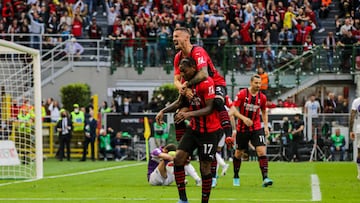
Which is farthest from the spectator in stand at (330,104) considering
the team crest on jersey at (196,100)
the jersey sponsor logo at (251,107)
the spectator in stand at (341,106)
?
the team crest on jersey at (196,100)

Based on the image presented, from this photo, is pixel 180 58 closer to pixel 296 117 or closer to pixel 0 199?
pixel 0 199

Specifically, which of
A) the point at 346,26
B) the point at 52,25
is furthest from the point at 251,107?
the point at 52,25

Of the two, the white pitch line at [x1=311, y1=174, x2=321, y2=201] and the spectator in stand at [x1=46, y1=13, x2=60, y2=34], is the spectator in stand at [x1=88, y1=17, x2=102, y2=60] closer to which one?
the spectator in stand at [x1=46, y1=13, x2=60, y2=34]

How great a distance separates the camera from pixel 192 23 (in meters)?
42.7

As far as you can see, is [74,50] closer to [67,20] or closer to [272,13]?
A: [67,20]

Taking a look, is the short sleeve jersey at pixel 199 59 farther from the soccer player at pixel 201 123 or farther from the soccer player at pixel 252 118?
the soccer player at pixel 252 118

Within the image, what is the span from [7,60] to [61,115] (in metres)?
10.8

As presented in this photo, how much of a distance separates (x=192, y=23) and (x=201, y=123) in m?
28.7

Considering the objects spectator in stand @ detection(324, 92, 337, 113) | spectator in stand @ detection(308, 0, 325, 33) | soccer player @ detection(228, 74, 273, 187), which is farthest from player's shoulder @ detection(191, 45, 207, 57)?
spectator in stand @ detection(308, 0, 325, 33)

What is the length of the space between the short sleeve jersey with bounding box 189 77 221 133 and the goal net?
893cm

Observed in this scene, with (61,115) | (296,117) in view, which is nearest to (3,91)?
(61,115)

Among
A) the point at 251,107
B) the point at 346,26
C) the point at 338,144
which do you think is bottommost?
the point at 338,144

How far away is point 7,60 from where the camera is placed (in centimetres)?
2588

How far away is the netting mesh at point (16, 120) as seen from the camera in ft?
78.5
